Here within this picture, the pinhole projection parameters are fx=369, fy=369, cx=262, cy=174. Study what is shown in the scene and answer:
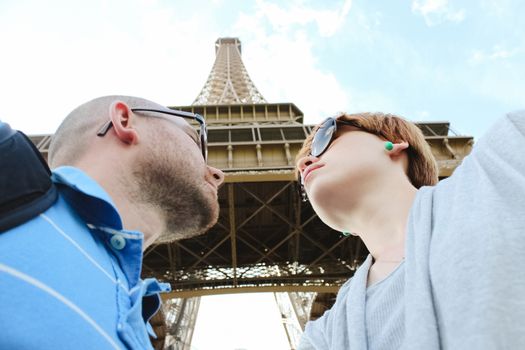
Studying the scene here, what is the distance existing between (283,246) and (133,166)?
658 inches

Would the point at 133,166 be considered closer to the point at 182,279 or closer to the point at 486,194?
the point at 486,194

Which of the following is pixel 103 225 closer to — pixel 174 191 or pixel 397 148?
pixel 174 191

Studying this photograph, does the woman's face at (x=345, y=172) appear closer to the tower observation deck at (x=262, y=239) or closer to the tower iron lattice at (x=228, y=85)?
the tower observation deck at (x=262, y=239)

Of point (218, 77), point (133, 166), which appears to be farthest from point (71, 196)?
point (218, 77)

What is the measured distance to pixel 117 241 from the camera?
1.57 m

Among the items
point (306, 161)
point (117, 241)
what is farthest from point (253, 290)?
point (117, 241)

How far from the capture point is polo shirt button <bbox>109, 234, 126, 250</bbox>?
5.15 feet

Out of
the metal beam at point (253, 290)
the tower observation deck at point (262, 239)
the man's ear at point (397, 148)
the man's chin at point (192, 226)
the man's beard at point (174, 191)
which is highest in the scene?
the man's ear at point (397, 148)

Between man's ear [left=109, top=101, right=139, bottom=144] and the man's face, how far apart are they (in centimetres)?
8

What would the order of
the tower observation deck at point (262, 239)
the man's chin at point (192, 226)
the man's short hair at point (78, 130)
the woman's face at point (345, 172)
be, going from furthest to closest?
the tower observation deck at point (262, 239) → the man's chin at point (192, 226) → the woman's face at point (345, 172) → the man's short hair at point (78, 130)

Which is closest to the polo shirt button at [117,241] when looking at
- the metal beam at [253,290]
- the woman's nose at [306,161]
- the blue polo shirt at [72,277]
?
the blue polo shirt at [72,277]

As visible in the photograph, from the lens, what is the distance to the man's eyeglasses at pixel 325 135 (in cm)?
242

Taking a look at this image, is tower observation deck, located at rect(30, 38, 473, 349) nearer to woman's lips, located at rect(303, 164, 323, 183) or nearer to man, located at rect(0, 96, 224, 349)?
woman's lips, located at rect(303, 164, 323, 183)

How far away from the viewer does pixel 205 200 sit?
229cm
